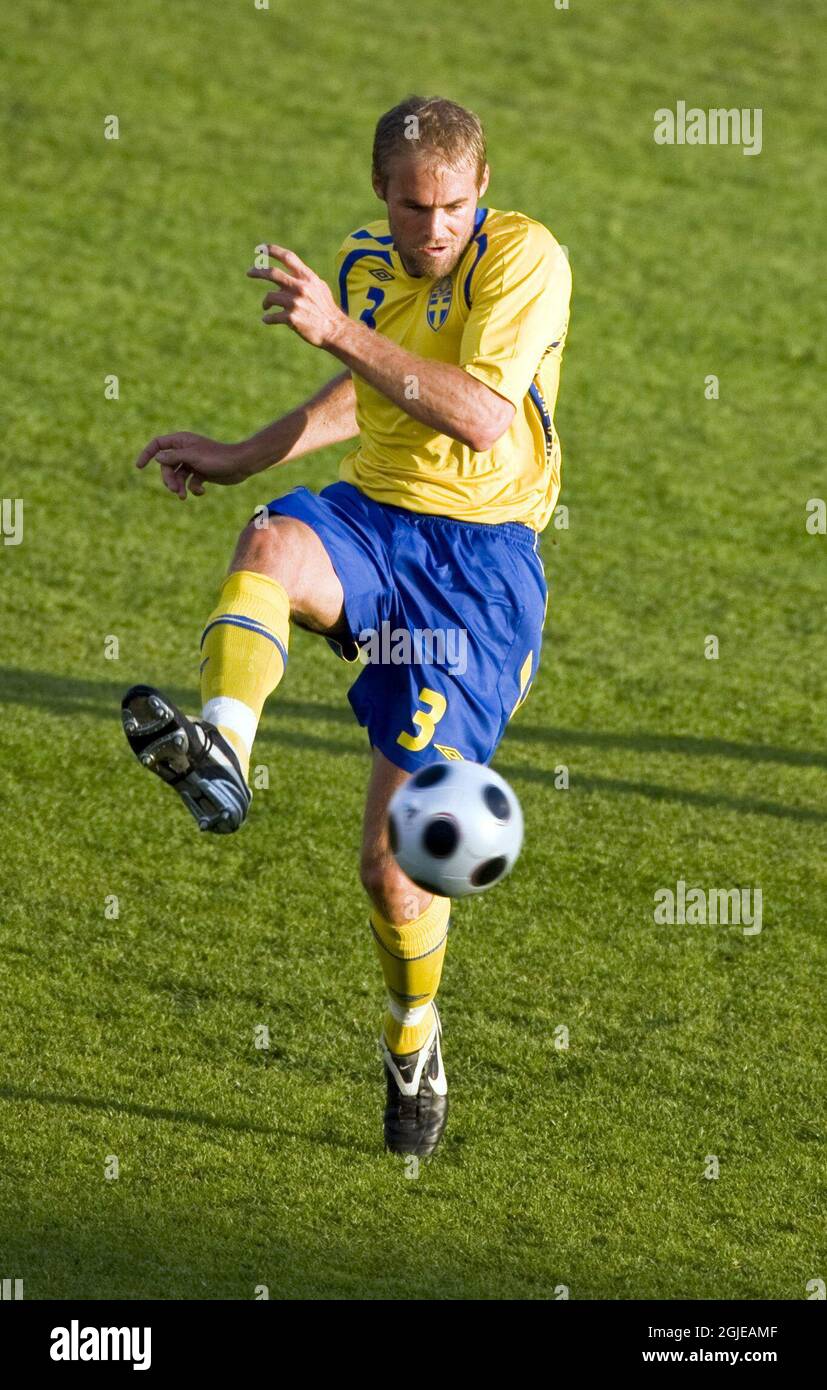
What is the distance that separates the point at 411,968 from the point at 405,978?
0.04 meters

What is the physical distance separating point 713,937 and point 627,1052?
2.86ft

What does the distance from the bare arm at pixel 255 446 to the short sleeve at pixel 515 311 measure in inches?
21.8

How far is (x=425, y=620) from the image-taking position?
3.90m

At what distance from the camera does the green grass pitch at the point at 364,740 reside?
4047 mm

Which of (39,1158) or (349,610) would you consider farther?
(39,1158)

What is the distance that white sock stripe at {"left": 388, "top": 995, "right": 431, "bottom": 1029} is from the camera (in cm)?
432

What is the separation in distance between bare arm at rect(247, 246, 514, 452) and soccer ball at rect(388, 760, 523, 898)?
0.73 metres

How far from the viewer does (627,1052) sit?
4.84 metres

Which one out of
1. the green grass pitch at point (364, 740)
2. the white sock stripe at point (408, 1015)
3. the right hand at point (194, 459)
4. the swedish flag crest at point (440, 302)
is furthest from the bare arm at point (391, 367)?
the green grass pitch at point (364, 740)

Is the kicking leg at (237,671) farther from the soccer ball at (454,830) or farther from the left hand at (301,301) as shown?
A: the left hand at (301,301)

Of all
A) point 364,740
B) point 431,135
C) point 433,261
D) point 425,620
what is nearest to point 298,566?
point 425,620

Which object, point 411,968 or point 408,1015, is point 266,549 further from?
point 408,1015

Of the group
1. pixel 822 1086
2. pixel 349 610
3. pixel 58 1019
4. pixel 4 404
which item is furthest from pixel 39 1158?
pixel 4 404

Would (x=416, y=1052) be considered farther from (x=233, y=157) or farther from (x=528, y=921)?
(x=233, y=157)
